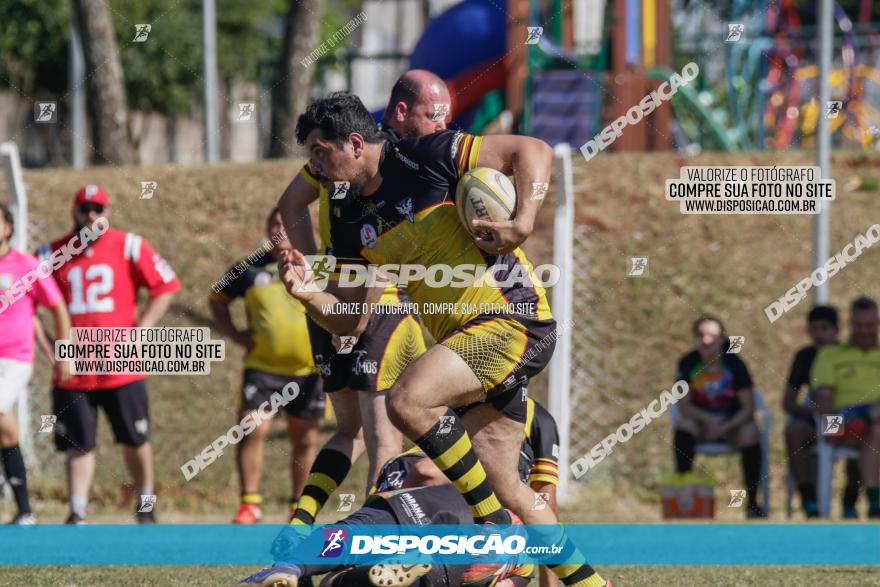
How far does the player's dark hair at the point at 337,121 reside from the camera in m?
5.60

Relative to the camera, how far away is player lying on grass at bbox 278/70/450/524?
6371mm

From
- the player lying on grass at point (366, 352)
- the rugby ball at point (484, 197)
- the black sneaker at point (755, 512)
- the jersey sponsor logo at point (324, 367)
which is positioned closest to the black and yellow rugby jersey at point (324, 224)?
the player lying on grass at point (366, 352)

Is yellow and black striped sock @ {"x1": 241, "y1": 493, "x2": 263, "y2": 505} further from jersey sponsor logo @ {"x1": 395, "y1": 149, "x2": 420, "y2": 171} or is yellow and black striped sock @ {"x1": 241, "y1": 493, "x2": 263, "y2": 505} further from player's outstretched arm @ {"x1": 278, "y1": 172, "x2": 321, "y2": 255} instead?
jersey sponsor logo @ {"x1": 395, "y1": 149, "x2": 420, "y2": 171}

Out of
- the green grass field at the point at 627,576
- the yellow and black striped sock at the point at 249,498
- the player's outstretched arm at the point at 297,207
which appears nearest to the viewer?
the green grass field at the point at 627,576

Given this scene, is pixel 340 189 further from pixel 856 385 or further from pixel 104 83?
pixel 104 83

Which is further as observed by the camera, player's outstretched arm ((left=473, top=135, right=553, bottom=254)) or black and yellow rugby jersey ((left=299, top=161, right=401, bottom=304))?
black and yellow rugby jersey ((left=299, top=161, right=401, bottom=304))

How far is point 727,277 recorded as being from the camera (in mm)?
12977

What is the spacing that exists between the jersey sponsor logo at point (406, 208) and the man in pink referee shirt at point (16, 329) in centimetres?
406

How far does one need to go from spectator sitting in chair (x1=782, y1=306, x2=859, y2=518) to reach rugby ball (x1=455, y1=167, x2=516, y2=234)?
5540mm

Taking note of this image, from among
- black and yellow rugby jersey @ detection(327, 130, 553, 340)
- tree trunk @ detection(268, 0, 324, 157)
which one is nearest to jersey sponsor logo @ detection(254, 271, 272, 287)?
black and yellow rugby jersey @ detection(327, 130, 553, 340)

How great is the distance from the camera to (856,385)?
10148mm

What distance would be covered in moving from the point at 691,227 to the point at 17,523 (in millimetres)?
7111

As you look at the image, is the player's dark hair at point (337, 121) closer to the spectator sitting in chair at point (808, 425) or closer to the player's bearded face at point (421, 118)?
the player's bearded face at point (421, 118)

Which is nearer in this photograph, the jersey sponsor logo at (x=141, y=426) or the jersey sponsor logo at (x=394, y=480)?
the jersey sponsor logo at (x=394, y=480)
